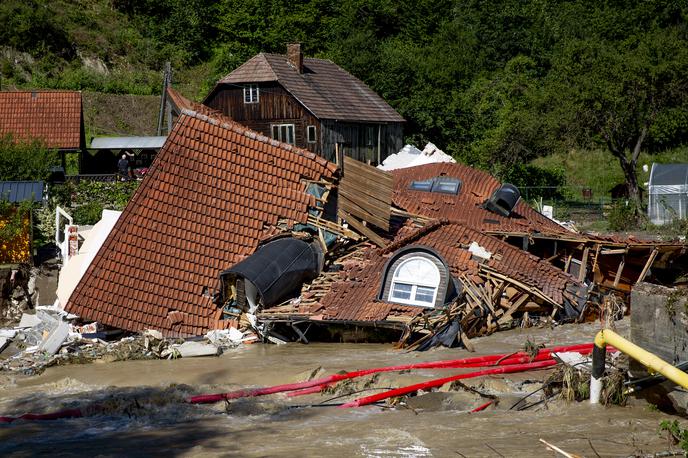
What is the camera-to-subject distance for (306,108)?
41500mm

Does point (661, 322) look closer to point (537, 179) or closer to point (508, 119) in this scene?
point (537, 179)

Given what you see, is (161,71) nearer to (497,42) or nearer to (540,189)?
(497,42)

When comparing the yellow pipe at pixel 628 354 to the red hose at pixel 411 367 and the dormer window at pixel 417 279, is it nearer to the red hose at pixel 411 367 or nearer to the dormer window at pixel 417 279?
the red hose at pixel 411 367

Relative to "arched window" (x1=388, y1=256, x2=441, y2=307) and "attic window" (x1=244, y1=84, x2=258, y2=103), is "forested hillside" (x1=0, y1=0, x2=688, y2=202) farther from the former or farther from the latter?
"arched window" (x1=388, y1=256, x2=441, y2=307)

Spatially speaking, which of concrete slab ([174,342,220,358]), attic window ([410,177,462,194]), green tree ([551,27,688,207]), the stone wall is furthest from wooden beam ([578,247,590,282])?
green tree ([551,27,688,207])

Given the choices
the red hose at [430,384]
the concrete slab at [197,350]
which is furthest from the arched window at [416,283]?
the red hose at [430,384]

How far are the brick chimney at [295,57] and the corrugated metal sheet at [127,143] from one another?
7030mm

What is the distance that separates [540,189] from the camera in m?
41.4

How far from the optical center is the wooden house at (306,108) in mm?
41844

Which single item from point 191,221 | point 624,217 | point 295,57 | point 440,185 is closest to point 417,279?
point 191,221

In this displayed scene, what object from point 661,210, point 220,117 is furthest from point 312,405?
point 661,210

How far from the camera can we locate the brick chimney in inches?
1704

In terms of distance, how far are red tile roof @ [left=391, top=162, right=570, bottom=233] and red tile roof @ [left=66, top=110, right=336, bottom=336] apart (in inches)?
142

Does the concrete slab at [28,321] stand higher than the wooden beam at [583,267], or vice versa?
the wooden beam at [583,267]
